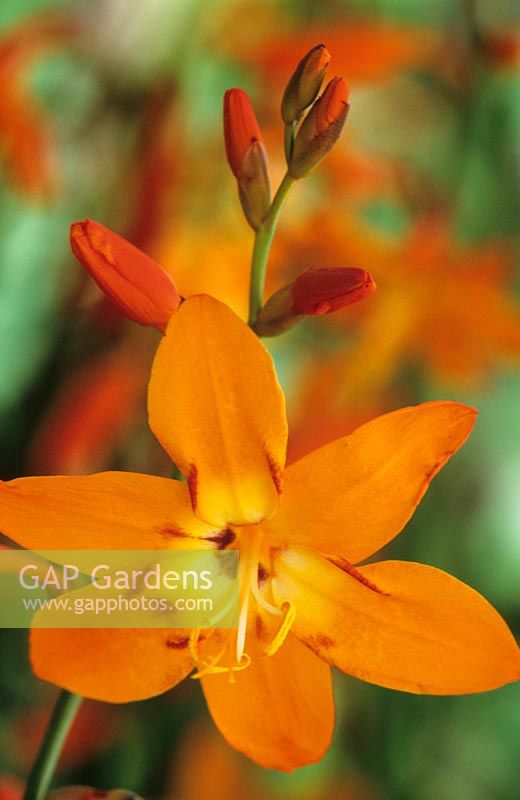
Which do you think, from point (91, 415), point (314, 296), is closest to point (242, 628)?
point (314, 296)

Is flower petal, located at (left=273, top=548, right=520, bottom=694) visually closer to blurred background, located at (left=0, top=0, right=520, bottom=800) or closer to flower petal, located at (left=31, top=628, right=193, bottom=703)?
flower petal, located at (left=31, top=628, right=193, bottom=703)

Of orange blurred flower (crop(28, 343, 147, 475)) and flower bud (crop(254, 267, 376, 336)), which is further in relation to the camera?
orange blurred flower (crop(28, 343, 147, 475))

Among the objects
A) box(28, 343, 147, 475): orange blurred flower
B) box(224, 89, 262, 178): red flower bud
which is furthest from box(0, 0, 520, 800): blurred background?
box(224, 89, 262, 178): red flower bud

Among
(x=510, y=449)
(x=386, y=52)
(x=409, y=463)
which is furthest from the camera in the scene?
(x=510, y=449)

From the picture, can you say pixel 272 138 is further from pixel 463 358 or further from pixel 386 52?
pixel 463 358

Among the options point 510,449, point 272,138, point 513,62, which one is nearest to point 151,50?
point 272,138

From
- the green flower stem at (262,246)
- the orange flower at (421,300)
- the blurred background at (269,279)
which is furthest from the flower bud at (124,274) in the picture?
the orange flower at (421,300)
